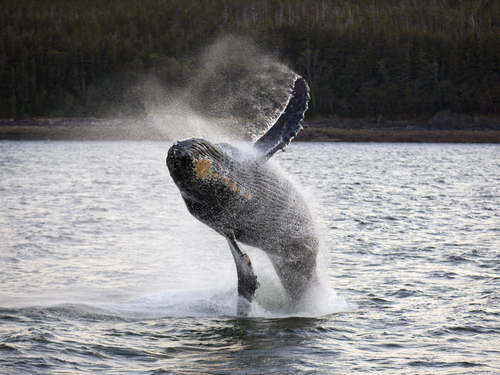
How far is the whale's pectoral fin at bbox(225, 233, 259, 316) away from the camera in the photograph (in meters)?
6.75

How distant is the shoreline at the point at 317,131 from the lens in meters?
78.7

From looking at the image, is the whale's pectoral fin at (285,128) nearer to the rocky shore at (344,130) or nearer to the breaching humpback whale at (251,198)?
the breaching humpback whale at (251,198)

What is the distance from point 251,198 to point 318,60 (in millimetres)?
95815

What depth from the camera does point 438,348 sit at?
697 cm

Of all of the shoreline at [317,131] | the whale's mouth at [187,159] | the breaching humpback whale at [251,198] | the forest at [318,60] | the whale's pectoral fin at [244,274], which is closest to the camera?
the whale's mouth at [187,159]

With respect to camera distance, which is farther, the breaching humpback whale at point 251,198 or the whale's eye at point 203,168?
the breaching humpback whale at point 251,198

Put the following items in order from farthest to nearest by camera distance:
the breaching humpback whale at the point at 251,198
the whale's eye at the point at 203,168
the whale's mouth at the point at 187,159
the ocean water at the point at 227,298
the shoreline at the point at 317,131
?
the shoreline at the point at 317,131, the ocean water at the point at 227,298, the breaching humpback whale at the point at 251,198, the whale's eye at the point at 203,168, the whale's mouth at the point at 187,159

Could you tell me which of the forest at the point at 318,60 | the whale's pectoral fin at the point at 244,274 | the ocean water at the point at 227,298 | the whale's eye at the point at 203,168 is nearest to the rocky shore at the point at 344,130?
the forest at the point at 318,60

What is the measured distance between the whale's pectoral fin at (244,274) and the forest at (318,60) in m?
82.3

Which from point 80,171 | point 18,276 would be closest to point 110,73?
point 80,171

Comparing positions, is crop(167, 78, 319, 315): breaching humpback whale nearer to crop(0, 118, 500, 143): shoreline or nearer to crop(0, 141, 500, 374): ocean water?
crop(0, 141, 500, 374): ocean water

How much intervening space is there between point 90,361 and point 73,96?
9867 cm

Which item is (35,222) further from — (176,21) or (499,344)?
(176,21)

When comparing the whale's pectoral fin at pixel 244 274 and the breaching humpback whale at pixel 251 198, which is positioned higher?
the breaching humpback whale at pixel 251 198
